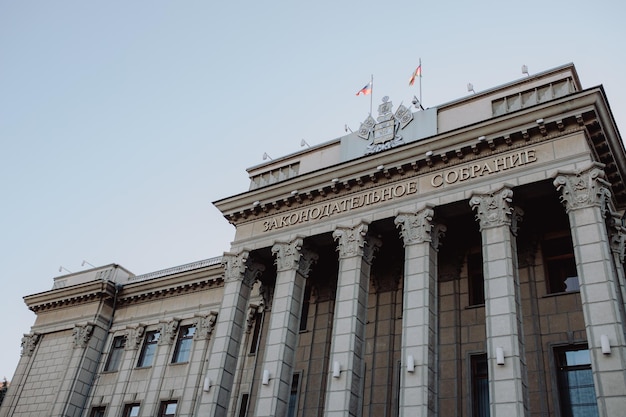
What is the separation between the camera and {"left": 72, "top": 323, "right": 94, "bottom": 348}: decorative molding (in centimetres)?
3769

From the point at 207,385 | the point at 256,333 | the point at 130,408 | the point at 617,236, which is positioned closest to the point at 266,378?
the point at 207,385

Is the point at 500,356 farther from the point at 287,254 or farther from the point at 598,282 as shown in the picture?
the point at 287,254

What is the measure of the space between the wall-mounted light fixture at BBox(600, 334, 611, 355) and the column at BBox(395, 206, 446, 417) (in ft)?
18.8

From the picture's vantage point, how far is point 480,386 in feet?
74.4

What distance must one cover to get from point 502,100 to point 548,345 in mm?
9997

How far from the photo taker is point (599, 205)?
20.6 meters

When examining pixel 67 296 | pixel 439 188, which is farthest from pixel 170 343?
pixel 439 188

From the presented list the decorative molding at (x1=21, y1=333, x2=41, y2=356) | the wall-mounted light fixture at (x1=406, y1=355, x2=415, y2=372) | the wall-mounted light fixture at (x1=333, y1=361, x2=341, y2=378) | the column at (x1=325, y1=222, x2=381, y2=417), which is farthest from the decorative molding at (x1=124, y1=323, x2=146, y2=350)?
the wall-mounted light fixture at (x1=406, y1=355, x2=415, y2=372)

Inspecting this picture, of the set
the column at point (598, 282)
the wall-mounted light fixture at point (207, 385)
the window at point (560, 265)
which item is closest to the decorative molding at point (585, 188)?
the column at point (598, 282)

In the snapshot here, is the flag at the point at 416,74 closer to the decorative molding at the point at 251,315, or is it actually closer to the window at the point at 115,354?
the decorative molding at the point at 251,315

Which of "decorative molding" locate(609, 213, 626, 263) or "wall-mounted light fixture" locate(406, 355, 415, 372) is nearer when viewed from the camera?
"wall-mounted light fixture" locate(406, 355, 415, 372)

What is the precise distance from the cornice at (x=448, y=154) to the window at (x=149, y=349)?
11703 mm

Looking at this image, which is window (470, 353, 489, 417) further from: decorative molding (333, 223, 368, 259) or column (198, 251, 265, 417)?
column (198, 251, 265, 417)

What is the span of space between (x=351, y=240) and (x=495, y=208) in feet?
20.6
